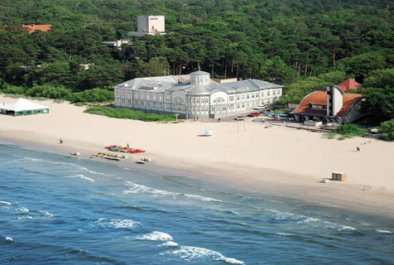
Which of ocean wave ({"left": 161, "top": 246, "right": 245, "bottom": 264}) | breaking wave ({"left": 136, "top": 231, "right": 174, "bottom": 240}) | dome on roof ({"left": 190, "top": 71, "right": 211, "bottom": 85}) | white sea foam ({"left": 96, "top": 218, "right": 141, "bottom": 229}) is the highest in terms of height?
dome on roof ({"left": 190, "top": 71, "right": 211, "bottom": 85})

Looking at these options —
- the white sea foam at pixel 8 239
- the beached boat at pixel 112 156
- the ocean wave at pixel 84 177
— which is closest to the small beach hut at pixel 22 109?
the beached boat at pixel 112 156

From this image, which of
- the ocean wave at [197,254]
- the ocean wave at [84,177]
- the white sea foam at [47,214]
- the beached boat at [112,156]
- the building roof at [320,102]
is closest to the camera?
the ocean wave at [197,254]

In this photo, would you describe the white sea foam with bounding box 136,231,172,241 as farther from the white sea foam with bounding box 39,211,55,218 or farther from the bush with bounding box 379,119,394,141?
the bush with bounding box 379,119,394,141

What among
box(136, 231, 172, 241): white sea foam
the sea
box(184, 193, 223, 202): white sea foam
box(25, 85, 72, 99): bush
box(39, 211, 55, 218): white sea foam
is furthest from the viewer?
box(25, 85, 72, 99): bush

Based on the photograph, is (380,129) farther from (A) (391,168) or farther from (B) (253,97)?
(B) (253,97)

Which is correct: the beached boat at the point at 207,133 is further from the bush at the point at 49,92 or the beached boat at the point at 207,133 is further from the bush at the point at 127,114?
the bush at the point at 49,92

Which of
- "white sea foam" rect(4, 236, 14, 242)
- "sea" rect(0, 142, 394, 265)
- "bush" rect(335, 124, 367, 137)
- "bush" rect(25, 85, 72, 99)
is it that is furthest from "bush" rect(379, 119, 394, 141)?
"bush" rect(25, 85, 72, 99)
